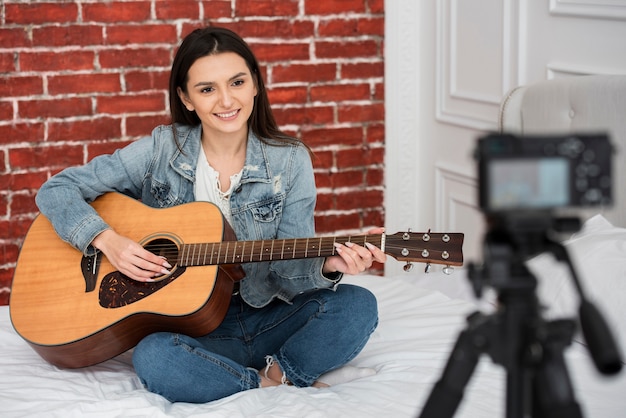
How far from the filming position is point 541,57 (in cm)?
254

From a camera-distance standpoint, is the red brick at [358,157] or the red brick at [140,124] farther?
the red brick at [358,157]

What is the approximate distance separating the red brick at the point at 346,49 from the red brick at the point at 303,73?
0.15 feet

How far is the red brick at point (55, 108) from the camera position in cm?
294

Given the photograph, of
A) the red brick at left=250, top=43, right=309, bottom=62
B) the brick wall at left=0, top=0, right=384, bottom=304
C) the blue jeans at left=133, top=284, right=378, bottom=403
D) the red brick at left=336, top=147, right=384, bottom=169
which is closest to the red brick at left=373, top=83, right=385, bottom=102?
the brick wall at left=0, top=0, right=384, bottom=304

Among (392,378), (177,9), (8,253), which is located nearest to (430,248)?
(392,378)

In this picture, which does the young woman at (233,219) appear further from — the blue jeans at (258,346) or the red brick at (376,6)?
the red brick at (376,6)

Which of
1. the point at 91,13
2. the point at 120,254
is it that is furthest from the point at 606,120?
the point at 91,13

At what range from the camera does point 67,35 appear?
293 cm

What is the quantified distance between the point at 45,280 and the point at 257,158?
604 mm

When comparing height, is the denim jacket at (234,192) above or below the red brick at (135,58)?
below

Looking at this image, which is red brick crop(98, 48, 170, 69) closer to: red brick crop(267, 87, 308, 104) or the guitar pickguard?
red brick crop(267, 87, 308, 104)

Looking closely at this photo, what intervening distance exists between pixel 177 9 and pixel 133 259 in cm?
144

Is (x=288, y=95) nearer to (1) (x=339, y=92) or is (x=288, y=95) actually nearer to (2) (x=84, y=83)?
(1) (x=339, y=92)

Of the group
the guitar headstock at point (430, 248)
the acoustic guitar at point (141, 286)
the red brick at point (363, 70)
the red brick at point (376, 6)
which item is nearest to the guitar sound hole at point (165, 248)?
the acoustic guitar at point (141, 286)
